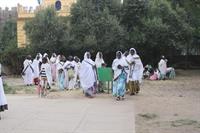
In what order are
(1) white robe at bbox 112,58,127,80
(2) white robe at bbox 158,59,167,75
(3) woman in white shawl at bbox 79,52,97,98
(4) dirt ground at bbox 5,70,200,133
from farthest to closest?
(2) white robe at bbox 158,59,167,75, (3) woman in white shawl at bbox 79,52,97,98, (1) white robe at bbox 112,58,127,80, (4) dirt ground at bbox 5,70,200,133

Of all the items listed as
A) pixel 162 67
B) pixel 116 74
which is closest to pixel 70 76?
pixel 116 74

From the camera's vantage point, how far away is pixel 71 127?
13.7m

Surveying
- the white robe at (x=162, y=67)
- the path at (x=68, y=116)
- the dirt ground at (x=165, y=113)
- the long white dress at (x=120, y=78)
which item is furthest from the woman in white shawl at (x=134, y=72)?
the white robe at (x=162, y=67)

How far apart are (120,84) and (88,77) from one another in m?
2.12

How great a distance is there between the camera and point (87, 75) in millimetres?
23531

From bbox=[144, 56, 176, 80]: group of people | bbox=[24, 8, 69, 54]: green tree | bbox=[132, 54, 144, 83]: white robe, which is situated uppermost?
bbox=[24, 8, 69, 54]: green tree

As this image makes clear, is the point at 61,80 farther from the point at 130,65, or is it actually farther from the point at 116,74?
the point at 116,74

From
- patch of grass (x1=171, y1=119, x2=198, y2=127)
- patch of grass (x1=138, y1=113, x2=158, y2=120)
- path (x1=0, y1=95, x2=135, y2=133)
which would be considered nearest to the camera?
path (x1=0, y1=95, x2=135, y2=133)

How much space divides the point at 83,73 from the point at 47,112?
275 inches

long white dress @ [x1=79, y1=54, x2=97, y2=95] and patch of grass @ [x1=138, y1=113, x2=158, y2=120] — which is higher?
long white dress @ [x1=79, y1=54, x2=97, y2=95]

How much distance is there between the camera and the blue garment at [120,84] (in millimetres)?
21562

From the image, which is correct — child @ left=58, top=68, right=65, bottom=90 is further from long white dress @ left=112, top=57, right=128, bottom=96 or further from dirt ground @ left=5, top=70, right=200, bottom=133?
long white dress @ left=112, top=57, right=128, bottom=96

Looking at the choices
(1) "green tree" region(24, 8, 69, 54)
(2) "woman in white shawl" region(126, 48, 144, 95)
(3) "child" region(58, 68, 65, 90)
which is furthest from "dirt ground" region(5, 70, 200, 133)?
(1) "green tree" region(24, 8, 69, 54)

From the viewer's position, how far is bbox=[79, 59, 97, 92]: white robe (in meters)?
23.4
